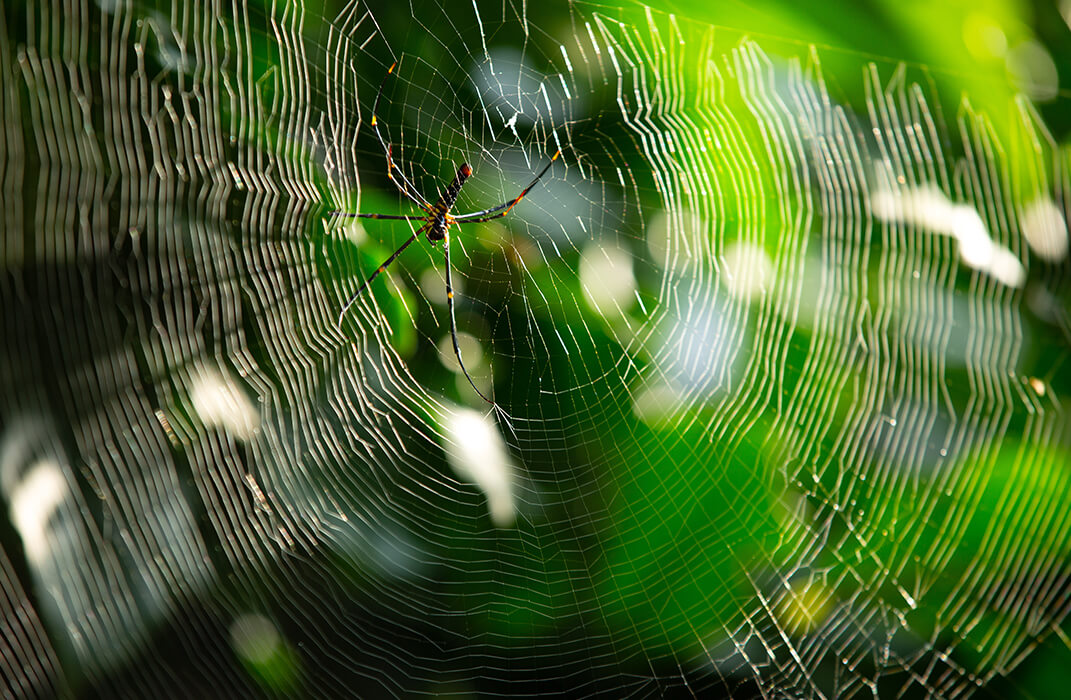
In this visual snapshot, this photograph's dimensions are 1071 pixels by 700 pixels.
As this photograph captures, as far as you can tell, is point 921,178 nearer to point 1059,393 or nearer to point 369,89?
point 1059,393

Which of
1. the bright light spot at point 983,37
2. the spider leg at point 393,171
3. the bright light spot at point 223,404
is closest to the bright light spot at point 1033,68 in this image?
the bright light spot at point 983,37

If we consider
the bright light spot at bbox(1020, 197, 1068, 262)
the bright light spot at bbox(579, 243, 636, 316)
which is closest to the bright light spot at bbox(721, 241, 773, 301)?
the bright light spot at bbox(579, 243, 636, 316)

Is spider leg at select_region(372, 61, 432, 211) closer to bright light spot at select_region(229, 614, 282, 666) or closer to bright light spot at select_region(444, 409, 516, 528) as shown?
bright light spot at select_region(444, 409, 516, 528)

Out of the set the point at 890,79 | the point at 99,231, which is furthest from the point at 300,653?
the point at 890,79

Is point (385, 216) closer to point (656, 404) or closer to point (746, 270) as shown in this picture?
point (656, 404)

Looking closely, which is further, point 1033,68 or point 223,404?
point 1033,68

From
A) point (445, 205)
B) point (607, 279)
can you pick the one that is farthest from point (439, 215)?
point (607, 279)
